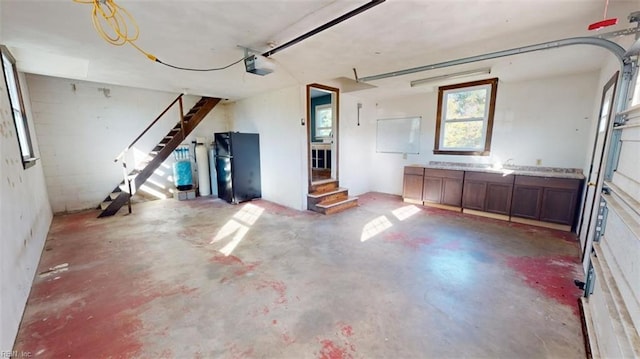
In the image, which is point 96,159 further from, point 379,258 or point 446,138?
point 446,138

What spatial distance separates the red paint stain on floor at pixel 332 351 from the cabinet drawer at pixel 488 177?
4.17 metres

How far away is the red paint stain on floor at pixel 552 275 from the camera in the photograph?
2262 mm

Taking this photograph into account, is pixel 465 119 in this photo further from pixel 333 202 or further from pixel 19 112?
pixel 19 112

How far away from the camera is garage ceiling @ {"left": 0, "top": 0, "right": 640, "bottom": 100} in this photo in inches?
77.6

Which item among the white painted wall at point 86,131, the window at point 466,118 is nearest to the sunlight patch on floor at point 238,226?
the white painted wall at point 86,131

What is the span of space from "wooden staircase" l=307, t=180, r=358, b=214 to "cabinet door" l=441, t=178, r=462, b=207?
1.84m

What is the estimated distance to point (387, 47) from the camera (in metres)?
2.80

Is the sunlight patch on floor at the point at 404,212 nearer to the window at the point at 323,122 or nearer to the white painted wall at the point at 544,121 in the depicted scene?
the white painted wall at the point at 544,121

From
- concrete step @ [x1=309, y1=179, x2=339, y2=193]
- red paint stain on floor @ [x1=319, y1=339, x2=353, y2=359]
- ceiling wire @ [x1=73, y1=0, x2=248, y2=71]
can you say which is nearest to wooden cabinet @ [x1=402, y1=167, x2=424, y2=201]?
concrete step @ [x1=309, y1=179, x2=339, y2=193]

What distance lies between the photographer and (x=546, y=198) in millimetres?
3920

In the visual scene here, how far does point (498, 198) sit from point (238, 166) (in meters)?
5.25

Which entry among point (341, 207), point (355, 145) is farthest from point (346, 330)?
point (355, 145)

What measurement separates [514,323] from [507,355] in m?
0.40

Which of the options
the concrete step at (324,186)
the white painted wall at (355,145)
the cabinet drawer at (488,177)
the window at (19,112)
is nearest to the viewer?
the window at (19,112)
